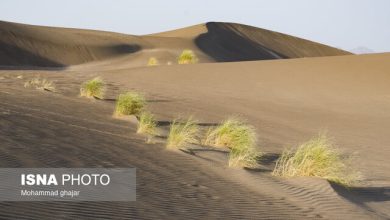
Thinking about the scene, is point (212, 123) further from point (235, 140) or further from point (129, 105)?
point (235, 140)

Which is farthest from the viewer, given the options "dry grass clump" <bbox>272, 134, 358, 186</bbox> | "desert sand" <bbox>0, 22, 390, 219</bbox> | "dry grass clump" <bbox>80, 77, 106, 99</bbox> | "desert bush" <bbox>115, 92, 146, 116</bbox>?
"dry grass clump" <bbox>80, 77, 106, 99</bbox>

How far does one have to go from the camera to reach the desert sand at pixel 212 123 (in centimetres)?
738

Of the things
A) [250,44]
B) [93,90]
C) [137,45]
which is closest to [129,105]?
[93,90]

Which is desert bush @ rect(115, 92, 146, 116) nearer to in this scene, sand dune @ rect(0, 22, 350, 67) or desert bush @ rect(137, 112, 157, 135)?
desert bush @ rect(137, 112, 157, 135)

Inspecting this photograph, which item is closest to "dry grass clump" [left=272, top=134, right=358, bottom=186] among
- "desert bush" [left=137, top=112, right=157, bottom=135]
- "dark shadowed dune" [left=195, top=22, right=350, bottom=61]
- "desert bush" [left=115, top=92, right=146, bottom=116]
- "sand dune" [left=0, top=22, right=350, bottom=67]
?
"desert bush" [left=137, top=112, right=157, bottom=135]

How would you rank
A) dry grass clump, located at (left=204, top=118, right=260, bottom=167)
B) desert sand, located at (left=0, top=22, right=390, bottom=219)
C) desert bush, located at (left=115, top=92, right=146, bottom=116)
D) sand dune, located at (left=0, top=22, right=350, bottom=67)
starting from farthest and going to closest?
sand dune, located at (left=0, top=22, right=350, bottom=67) < desert bush, located at (left=115, top=92, right=146, bottom=116) < dry grass clump, located at (left=204, top=118, right=260, bottom=167) < desert sand, located at (left=0, top=22, right=390, bottom=219)

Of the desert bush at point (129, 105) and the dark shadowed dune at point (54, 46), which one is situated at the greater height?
the dark shadowed dune at point (54, 46)

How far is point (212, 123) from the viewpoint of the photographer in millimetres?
15617

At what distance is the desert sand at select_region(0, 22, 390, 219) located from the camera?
7.38m

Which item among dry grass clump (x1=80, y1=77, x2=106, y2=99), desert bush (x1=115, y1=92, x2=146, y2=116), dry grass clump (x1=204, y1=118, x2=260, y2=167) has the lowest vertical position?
dry grass clump (x1=204, y1=118, x2=260, y2=167)

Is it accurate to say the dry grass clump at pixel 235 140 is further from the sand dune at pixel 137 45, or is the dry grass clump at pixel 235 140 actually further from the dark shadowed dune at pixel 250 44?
the dark shadowed dune at pixel 250 44

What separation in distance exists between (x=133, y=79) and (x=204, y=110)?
29.4 ft

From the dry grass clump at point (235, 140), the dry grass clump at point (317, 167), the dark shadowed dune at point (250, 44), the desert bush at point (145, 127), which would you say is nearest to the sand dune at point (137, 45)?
the dark shadowed dune at point (250, 44)

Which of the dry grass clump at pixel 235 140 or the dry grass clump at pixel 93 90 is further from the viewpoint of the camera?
the dry grass clump at pixel 93 90
